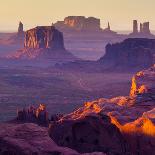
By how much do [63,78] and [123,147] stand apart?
14800 cm

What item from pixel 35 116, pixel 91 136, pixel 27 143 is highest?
pixel 27 143

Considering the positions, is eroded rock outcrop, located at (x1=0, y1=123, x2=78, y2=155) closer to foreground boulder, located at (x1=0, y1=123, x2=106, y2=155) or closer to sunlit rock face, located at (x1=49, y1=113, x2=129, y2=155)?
foreground boulder, located at (x1=0, y1=123, x2=106, y2=155)

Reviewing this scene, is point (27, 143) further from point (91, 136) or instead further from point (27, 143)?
point (91, 136)

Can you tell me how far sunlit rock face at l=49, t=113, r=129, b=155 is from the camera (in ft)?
100

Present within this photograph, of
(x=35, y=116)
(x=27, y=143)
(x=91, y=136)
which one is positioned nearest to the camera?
(x=27, y=143)

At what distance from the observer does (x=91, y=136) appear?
3120 cm

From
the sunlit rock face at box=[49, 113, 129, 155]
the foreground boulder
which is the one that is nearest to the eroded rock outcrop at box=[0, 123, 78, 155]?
the foreground boulder

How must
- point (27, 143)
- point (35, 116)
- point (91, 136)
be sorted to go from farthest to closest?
point (35, 116) → point (91, 136) → point (27, 143)

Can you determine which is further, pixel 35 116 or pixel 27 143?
pixel 35 116

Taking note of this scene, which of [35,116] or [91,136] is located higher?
[91,136]

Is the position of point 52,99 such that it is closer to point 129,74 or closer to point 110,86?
point 110,86

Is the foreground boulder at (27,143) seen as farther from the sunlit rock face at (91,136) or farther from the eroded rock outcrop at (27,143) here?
the sunlit rock face at (91,136)

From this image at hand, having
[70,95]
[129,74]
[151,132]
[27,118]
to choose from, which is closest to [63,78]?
[129,74]

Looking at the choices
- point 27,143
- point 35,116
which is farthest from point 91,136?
point 35,116
